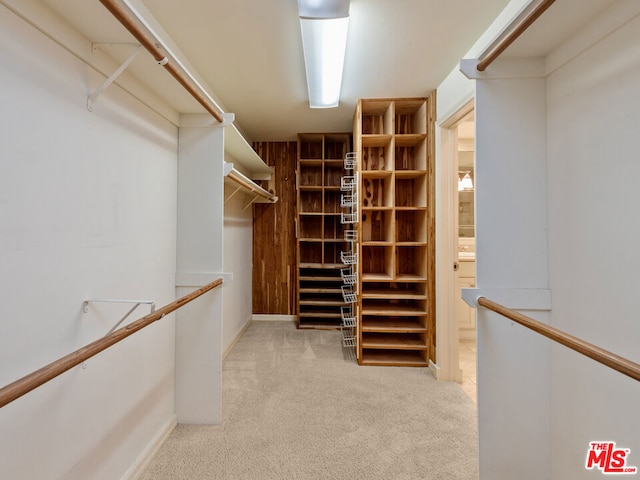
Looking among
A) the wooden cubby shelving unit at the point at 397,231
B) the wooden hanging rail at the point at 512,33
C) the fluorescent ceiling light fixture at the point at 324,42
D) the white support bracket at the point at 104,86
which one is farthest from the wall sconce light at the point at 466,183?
the white support bracket at the point at 104,86

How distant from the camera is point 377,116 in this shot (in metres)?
2.83

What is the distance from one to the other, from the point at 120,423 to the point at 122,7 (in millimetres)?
1596

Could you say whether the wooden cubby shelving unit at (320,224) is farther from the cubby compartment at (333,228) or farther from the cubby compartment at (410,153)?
the cubby compartment at (410,153)

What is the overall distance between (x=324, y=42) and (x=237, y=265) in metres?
2.33

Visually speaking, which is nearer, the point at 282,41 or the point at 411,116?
the point at 282,41

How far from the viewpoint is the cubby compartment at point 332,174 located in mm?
3691

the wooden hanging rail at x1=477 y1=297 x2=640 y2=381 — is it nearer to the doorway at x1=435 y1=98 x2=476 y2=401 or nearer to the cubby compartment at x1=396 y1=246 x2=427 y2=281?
the doorway at x1=435 y1=98 x2=476 y2=401

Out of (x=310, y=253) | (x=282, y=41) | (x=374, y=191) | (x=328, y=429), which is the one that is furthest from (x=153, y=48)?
(x=310, y=253)

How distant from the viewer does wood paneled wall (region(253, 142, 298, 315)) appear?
379 cm

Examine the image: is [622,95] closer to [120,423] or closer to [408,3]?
[408,3]

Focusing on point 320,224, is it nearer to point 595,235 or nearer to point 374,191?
point 374,191

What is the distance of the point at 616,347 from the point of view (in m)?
0.93

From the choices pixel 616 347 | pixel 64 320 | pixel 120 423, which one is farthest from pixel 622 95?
pixel 120 423

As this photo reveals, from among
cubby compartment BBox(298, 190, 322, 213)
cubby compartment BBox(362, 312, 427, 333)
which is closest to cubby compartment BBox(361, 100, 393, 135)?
cubby compartment BBox(298, 190, 322, 213)
